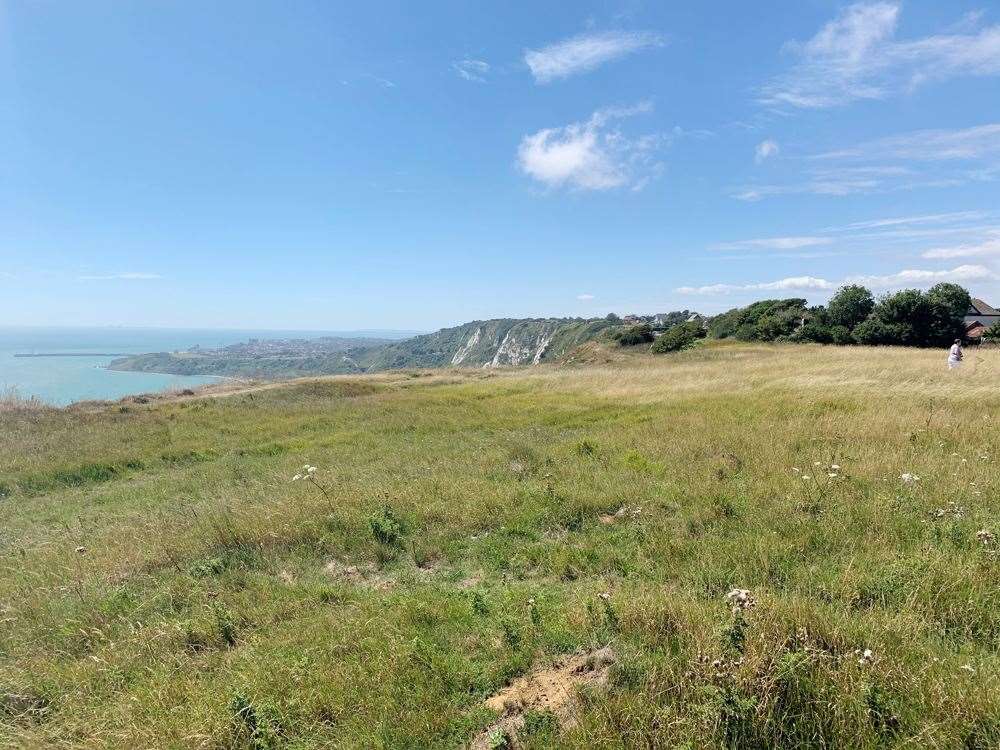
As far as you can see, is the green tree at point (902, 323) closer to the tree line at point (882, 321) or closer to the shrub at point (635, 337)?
the tree line at point (882, 321)

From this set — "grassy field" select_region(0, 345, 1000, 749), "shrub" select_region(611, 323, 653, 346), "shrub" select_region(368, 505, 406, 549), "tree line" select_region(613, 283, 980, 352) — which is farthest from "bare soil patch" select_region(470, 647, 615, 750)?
"shrub" select_region(611, 323, 653, 346)

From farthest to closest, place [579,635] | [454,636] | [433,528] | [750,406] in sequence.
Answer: [750,406] < [433,528] < [454,636] < [579,635]

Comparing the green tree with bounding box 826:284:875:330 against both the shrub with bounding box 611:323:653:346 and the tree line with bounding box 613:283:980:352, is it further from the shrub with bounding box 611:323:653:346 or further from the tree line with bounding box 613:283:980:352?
the shrub with bounding box 611:323:653:346

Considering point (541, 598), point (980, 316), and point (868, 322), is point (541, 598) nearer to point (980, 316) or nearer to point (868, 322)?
point (868, 322)

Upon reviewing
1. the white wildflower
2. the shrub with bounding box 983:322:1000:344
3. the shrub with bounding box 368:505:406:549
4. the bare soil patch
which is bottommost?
the shrub with bounding box 368:505:406:549

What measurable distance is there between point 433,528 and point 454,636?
2.96m

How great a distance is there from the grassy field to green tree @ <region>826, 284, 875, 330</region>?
5624 cm

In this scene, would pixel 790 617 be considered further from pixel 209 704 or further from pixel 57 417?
pixel 57 417

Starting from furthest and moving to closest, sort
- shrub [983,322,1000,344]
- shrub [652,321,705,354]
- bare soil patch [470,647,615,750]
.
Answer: shrub [652,321,705,354], shrub [983,322,1000,344], bare soil patch [470,647,615,750]

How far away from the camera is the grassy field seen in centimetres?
303

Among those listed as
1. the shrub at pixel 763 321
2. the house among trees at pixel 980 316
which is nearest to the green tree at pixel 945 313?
the shrub at pixel 763 321

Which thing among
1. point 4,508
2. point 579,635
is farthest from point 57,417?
point 579,635

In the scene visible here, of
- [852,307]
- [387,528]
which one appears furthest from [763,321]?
[387,528]

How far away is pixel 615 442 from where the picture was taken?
11531mm
